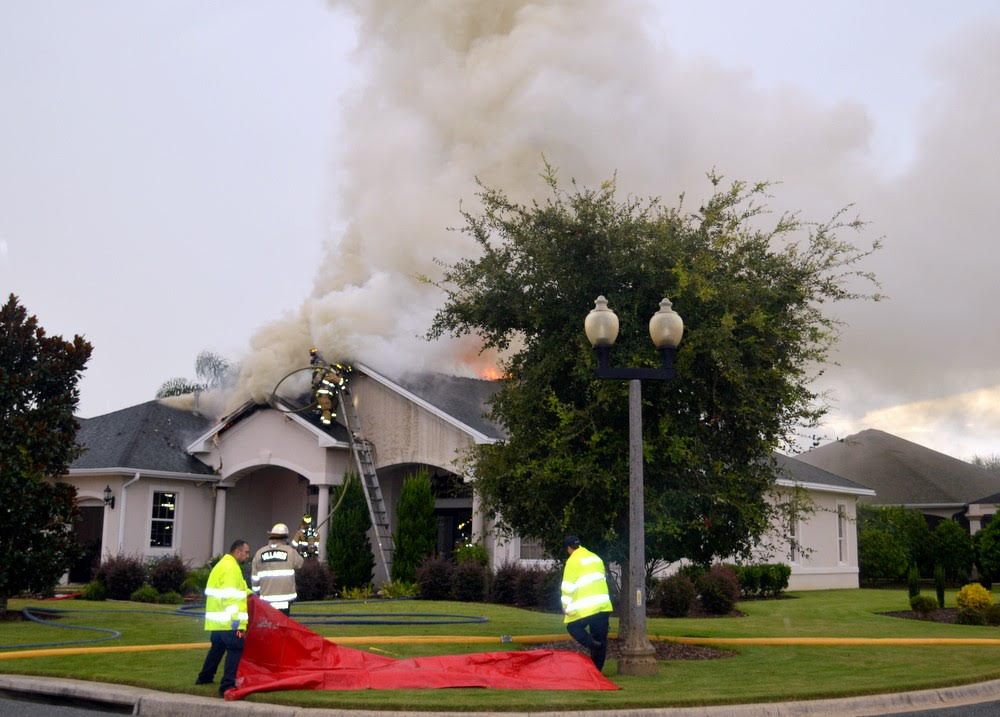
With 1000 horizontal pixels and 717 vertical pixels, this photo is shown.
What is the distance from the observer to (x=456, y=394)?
84.6ft

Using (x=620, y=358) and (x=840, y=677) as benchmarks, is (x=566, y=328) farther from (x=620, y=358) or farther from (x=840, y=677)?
(x=840, y=677)

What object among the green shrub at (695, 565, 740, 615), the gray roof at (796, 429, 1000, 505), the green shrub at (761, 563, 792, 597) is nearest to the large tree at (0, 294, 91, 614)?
the green shrub at (695, 565, 740, 615)

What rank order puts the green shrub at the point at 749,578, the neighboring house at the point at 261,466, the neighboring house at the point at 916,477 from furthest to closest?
the neighboring house at the point at 916,477 → the green shrub at the point at 749,578 → the neighboring house at the point at 261,466

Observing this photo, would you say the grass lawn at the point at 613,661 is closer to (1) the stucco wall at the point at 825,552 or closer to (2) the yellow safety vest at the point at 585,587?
(2) the yellow safety vest at the point at 585,587

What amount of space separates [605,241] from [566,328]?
1.25m

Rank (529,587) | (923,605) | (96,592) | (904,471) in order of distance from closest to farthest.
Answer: (923,605) → (529,587) → (96,592) → (904,471)

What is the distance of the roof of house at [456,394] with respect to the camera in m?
23.6

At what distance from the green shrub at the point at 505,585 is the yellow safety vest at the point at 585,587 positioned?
10.3 metres

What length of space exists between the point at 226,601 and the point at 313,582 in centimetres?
1227

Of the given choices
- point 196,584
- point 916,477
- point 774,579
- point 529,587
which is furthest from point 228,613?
point 916,477

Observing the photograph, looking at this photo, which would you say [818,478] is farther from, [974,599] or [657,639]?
[657,639]

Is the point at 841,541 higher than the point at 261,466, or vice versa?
the point at 261,466

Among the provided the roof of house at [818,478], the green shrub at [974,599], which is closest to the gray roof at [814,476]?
the roof of house at [818,478]

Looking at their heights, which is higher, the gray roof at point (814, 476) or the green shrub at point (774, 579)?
the gray roof at point (814, 476)
